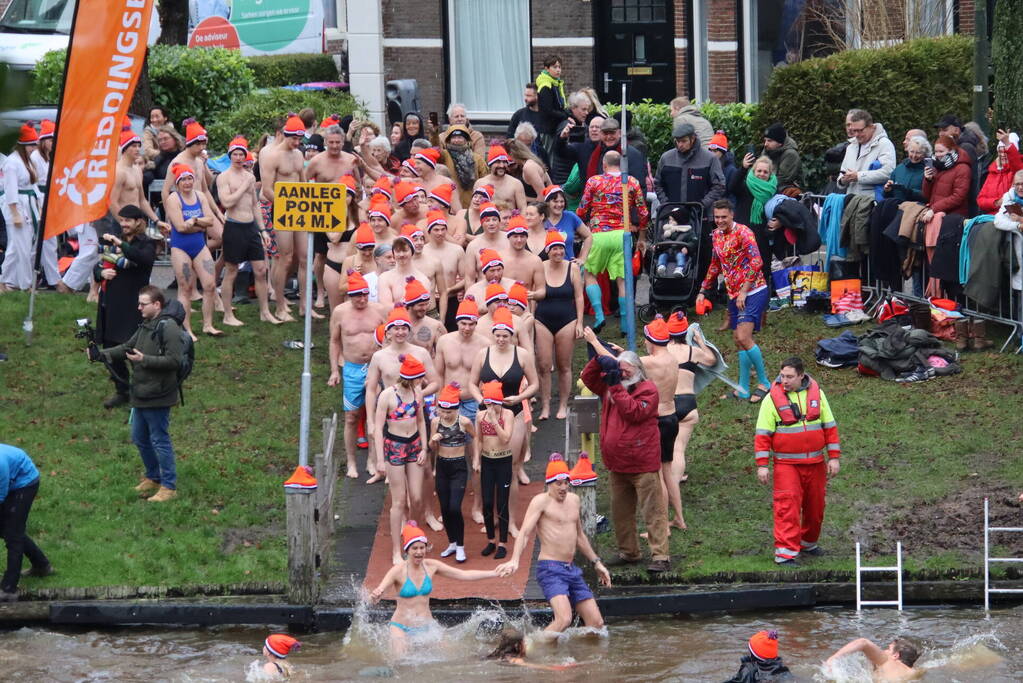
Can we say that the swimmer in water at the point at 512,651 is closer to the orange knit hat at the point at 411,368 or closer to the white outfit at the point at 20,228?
the orange knit hat at the point at 411,368

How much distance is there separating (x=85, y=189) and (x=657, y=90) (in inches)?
562

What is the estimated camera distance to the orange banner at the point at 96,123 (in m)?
13.4

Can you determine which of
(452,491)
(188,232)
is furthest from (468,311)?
(188,232)

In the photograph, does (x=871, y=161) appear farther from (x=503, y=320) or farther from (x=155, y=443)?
(x=155, y=443)

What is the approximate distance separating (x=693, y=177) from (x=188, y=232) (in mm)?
6226

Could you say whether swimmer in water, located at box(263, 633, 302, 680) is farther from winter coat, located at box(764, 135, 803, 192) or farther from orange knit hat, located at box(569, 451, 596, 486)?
winter coat, located at box(764, 135, 803, 192)

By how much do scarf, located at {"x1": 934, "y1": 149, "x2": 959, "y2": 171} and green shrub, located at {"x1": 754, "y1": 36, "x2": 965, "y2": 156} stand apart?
4102 mm

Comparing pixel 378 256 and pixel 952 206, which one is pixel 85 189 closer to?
pixel 378 256

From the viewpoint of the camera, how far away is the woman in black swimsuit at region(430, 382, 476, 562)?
11.6m

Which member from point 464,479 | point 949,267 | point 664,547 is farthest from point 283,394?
point 949,267

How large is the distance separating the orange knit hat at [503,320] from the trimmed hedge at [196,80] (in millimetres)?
12324

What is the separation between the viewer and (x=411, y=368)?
11.7 metres

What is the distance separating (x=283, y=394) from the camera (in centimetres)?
1580

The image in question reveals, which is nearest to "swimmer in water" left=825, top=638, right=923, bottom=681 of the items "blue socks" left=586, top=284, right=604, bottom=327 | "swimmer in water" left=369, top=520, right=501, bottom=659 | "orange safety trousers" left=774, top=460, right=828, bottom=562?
"orange safety trousers" left=774, top=460, right=828, bottom=562
